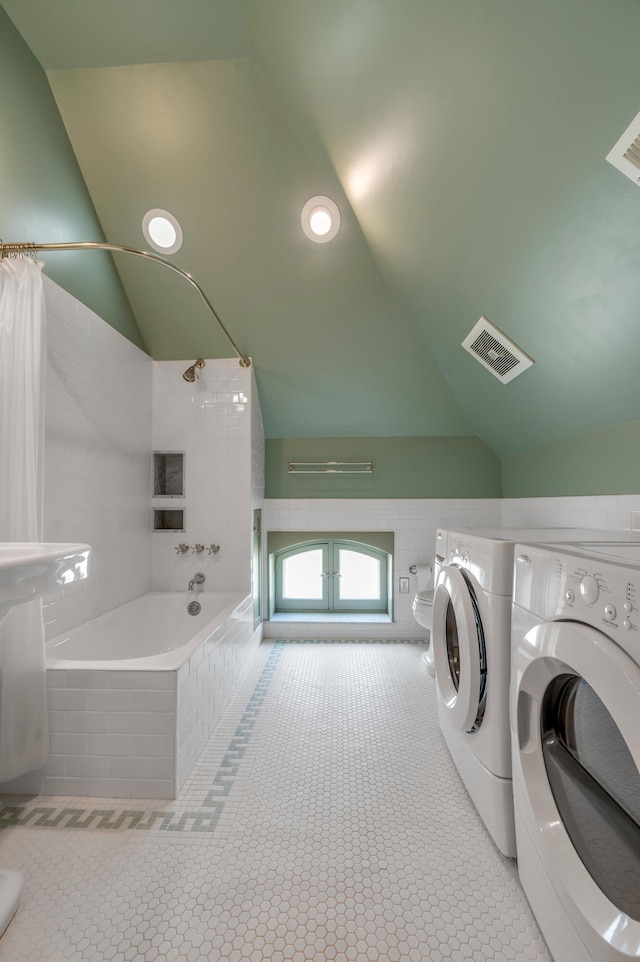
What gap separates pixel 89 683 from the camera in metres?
1.77

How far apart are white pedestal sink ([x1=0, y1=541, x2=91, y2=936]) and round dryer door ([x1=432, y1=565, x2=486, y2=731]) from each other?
1241 mm

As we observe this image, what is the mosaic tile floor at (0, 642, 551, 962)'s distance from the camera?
1158 mm

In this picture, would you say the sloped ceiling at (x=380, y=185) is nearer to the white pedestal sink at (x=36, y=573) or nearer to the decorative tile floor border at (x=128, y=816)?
the white pedestal sink at (x=36, y=573)

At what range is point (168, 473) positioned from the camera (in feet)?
10.8

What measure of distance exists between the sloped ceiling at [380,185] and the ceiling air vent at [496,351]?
0.06 meters

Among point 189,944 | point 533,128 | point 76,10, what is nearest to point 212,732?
point 189,944

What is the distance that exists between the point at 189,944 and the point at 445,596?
136 cm

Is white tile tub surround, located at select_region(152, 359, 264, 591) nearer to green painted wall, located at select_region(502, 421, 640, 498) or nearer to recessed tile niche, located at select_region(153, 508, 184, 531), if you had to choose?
recessed tile niche, located at select_region(153, 508, 184, 531)

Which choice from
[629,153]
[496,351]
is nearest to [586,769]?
[629,153]

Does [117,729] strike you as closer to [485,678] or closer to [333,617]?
[485,678]

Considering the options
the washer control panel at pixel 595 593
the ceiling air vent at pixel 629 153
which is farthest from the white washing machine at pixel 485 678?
the ceiling air vent at pixel 629 153

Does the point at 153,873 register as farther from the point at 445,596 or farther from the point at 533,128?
the point at 533,128

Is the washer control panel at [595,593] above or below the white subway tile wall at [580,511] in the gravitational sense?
below

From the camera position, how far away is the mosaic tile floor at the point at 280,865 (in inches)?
45.6
